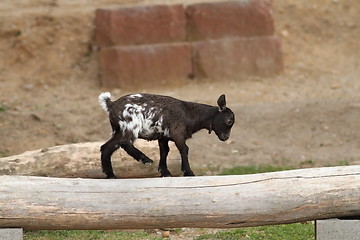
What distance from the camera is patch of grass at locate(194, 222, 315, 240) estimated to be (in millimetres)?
7602

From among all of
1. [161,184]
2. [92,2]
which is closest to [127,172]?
[161,184]

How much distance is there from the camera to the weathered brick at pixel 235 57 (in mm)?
12812

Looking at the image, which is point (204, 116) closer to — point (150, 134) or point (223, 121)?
point (223, 121)

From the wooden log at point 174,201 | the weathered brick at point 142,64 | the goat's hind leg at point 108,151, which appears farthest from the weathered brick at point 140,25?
the wooden log at point 174,201

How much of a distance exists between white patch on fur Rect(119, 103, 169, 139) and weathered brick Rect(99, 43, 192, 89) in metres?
6.19

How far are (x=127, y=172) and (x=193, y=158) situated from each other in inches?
118

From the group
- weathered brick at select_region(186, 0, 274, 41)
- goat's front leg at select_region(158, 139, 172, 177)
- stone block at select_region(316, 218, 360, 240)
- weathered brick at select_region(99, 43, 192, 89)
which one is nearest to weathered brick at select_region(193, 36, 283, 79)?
weathered brick at select_region(186, 0, 274, 41)

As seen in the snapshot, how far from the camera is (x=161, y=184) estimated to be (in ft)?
20.7

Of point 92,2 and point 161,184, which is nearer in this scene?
point 161,184

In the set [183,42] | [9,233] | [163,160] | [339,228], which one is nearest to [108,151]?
[163,160]

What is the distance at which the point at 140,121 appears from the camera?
6426mm

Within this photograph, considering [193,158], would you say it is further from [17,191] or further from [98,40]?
[17,191]

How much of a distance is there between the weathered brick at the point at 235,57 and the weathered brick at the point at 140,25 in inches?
20.7

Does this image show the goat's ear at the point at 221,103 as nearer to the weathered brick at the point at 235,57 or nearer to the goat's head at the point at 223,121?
the goat's head at the point at 223,121
